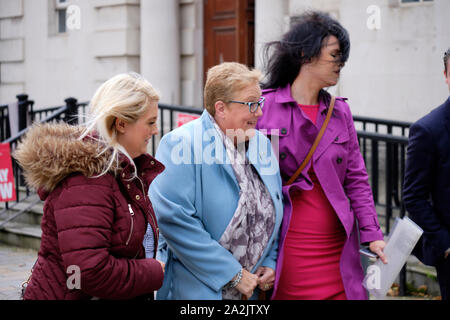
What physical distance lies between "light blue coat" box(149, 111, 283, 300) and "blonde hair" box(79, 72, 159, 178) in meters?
0.58

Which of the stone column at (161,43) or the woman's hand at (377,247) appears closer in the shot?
the woman's hand at (377,247)

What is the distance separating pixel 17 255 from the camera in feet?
26.5

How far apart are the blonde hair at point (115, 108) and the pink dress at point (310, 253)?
3.92 ft

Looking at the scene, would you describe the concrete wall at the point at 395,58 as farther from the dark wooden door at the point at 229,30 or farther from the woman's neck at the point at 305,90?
the woman's neck at the point at 305,90

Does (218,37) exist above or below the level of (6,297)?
above

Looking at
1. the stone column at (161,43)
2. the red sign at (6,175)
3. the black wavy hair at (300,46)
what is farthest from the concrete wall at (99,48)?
the black wavy hair at (300,46)

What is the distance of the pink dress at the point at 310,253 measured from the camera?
3611mm

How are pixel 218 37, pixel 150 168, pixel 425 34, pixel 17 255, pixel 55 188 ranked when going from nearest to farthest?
pixel 55 188 < pixel 150 168 < pixel 17 255 < pixel 425 34 < pixel 218 37

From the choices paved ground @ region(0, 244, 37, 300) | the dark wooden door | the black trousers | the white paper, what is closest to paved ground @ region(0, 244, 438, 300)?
paved ground @ region(0, 244, 37, 300)

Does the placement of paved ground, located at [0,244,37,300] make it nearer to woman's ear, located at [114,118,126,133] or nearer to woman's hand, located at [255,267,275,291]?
woman's hand, located at [255,267,275,291]

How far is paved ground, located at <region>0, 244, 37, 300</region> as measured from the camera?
623 centimetres

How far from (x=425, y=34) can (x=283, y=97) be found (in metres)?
5.61
